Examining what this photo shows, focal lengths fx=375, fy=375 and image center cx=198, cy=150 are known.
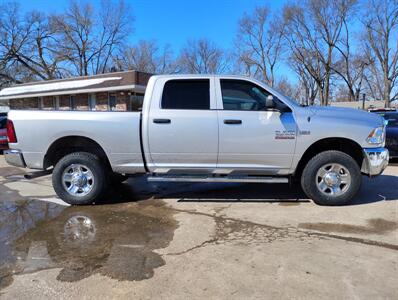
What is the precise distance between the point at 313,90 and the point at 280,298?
6322 centimetres

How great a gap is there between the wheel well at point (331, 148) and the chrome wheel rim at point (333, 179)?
1.16 feet

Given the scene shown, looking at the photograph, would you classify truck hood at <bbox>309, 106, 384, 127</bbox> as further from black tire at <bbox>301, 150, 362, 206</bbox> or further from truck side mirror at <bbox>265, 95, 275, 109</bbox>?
truck side mirror at <bbox>265, 95, 275, 109</bbox>

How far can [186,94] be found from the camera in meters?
6.02

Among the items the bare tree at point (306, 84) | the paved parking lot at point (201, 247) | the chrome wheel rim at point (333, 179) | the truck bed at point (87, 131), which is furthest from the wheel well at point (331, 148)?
the bare tree at point (306, 84)

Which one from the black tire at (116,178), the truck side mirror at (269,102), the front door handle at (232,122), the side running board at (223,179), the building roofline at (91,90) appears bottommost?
the black tire at (116,178)

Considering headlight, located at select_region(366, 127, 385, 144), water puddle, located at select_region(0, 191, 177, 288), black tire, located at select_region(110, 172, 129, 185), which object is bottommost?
water puddle, located at select_region(0, 191, 177, 288)

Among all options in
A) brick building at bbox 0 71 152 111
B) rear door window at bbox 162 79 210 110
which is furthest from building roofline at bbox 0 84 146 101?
rear door window at bbox 162 79 210 110

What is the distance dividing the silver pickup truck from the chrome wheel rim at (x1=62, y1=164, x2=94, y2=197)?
0.05 ft

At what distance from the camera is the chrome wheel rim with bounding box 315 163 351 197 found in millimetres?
5848

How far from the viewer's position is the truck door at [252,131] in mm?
5773

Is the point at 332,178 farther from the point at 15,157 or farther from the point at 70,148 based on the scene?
the point at 15,157

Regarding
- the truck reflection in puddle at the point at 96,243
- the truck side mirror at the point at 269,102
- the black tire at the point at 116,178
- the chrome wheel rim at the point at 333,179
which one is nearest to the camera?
the truck reflection in puddle at the point at 96,243

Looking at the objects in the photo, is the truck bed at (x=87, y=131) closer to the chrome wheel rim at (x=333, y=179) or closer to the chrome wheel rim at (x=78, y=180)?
the chrome wheel rim at (x=78, y=180)

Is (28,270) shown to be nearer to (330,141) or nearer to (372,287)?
(372,287)
